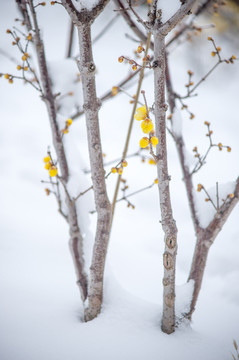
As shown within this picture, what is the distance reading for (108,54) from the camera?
2848 mm

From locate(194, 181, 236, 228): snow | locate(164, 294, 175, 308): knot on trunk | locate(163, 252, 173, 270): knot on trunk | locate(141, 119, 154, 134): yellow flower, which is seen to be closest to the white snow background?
Result: locate(194, 181, 236, 228): snow

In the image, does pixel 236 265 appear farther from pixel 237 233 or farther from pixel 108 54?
pixel 108 54

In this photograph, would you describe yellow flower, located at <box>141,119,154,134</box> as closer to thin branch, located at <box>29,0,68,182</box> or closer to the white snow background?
the white snow background

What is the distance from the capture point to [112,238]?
204 cm

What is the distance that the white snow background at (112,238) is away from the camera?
0.82 metres

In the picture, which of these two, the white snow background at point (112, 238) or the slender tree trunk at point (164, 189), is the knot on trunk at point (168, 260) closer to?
the slender tree trunk at point (164, 189)

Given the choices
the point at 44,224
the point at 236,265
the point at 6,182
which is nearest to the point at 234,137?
the point at 236,265

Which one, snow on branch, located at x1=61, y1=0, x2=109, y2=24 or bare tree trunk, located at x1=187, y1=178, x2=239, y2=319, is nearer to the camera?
snow on branch, located at x1=61, y1=0, x2=109, y2=24

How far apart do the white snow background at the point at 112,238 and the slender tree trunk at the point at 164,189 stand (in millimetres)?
102

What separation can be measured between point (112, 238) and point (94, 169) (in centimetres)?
133

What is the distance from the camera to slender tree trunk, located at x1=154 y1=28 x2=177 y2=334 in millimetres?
662

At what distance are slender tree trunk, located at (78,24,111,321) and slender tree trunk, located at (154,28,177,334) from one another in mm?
206

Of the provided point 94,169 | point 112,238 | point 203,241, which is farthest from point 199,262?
point 112,238

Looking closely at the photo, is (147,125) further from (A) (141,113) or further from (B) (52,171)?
(B) (52,171)
